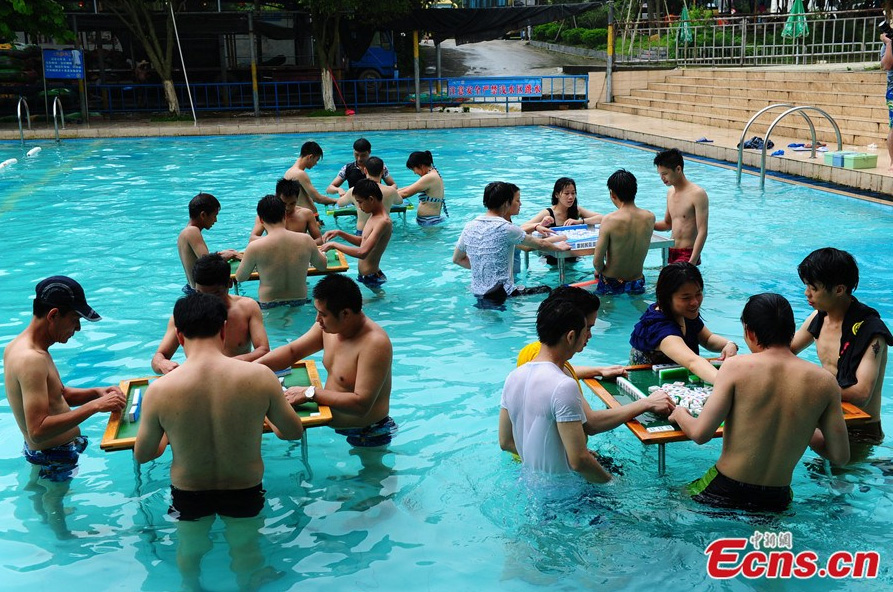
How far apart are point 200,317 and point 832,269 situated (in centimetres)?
314

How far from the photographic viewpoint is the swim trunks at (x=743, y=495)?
4.26m

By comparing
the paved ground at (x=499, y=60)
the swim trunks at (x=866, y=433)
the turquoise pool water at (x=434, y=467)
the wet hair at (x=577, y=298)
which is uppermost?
the paved ground at (x=499, y=60)

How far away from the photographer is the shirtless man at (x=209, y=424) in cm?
406

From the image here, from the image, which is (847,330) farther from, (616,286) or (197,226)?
(197,226)

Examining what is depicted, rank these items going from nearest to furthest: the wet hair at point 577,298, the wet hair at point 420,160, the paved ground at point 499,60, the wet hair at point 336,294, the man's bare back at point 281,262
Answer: the wet hair at point 577,298
the wet hair at point 336,294
the man's bare back at point 281,262
the wet hair at point 420,160
the paved ground at point 499,60

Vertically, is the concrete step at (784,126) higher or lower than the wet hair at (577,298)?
higher

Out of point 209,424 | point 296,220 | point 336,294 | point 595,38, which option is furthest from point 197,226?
point 595,38

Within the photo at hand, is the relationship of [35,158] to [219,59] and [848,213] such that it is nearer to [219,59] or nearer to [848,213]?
[219,59]

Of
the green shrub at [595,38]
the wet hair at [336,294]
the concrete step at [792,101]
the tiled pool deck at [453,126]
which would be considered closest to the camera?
the wet hair at [336,294]

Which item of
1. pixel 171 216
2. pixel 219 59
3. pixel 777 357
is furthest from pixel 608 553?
pixel 219 59

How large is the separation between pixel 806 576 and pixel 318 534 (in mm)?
2502

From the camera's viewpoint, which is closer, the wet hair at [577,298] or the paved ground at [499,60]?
the wet hair at [577,298]

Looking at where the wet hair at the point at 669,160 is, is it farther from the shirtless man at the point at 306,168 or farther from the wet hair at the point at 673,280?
the shirtless man at the point at 306,168

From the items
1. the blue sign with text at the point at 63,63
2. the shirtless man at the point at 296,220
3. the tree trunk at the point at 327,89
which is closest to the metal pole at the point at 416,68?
the tree trunk at the point at 327,89
